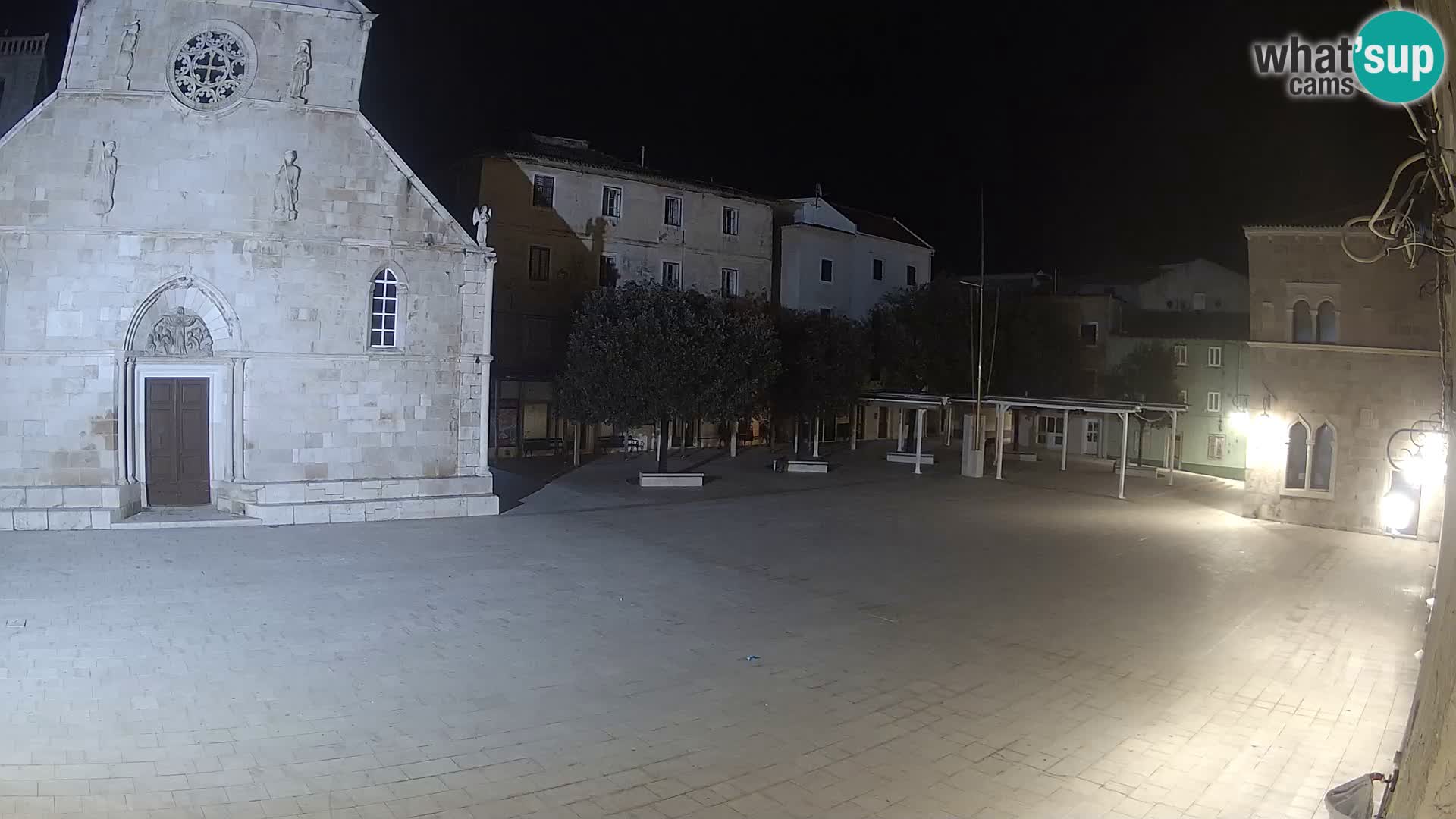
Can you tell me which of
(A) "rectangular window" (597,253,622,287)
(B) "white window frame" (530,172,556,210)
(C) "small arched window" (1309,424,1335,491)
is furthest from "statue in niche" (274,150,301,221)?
(C) "small arched window" (1309,424,1335,491)

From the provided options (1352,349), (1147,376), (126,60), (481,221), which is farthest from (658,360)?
(1147,376)

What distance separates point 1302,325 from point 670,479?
54.4 ft

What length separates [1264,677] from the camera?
11.3 m

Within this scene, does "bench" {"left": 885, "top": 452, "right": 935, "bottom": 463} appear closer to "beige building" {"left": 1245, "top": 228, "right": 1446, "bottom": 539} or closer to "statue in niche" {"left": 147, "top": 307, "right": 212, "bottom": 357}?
"beige building" {"left": 1245, "top": 228, "right": 1446, "bottom": 539}

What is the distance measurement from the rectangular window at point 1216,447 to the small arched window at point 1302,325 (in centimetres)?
2104

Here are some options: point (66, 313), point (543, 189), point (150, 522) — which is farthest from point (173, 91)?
point (543, 189)

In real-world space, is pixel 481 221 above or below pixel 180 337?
above

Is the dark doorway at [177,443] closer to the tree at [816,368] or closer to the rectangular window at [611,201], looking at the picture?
the tree at [816,368]

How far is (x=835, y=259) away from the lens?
45.3m

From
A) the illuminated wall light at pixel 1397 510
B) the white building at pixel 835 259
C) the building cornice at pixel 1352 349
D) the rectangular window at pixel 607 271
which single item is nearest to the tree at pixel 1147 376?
the white building at pixel 835 259

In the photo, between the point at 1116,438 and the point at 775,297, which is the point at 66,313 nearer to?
the point at 775,297

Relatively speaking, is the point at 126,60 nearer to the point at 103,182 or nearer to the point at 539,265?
the point at 103,182

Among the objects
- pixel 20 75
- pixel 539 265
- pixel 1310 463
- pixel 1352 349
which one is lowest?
pixel 1310 463

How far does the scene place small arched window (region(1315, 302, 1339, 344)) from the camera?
23.1 metres
